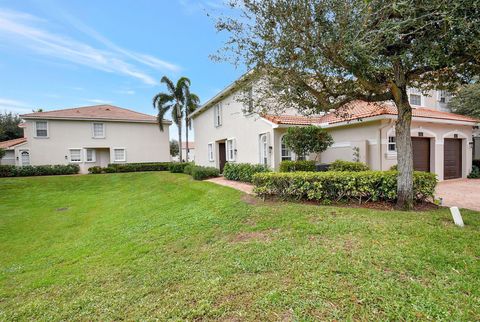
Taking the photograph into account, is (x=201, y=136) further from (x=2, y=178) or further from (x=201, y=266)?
(x=201, y=266)

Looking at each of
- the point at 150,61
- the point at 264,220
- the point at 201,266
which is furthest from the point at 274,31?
the point at 150,61

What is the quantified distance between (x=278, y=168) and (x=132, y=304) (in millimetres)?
9888

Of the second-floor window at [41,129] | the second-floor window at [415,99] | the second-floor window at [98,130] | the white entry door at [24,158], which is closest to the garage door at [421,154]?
the second-floor window at [415,99]

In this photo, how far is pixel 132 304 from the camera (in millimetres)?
3221

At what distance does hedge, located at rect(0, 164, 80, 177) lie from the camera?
20944mm

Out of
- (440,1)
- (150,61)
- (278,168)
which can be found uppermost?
(150,61)

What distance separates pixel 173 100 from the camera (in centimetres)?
2686

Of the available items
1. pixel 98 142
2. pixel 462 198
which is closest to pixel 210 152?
pixel 98 142

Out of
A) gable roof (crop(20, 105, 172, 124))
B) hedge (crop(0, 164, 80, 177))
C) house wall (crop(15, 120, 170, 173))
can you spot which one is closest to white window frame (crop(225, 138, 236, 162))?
gable roof (crop(20, 105, 172, 124))

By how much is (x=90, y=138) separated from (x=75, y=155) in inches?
90.1

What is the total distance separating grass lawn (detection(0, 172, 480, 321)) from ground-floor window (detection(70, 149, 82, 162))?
780 inches

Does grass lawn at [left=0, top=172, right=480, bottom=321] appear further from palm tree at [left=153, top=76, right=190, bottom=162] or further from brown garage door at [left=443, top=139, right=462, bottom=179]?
palm tree at [left=153, top=76, right=190, bottom=162]

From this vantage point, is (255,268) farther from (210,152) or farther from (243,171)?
(210,152)

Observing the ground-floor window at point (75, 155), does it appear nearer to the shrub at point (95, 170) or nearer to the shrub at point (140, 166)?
the shrub at point (95, 170)
